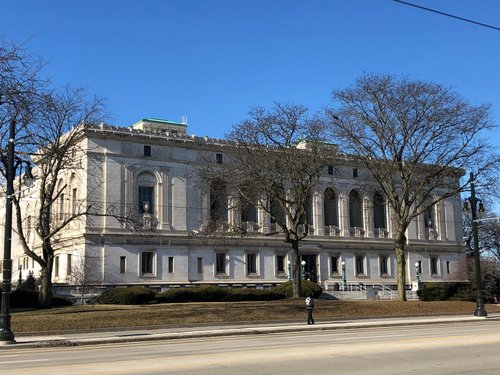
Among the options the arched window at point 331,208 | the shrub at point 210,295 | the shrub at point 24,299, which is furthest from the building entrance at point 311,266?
the shrub at point 24,299

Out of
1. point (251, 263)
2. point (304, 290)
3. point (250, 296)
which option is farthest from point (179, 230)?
point (304, 290)

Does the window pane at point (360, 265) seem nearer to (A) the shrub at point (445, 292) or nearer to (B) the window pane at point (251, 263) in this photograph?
(B) the window pane at point (251, 263)

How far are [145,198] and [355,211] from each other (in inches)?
1134

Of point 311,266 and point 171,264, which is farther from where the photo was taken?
point 311,266

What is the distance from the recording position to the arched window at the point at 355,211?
2995 inches

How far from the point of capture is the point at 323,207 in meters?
73.1

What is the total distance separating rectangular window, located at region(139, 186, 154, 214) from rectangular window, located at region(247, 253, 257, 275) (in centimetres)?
1264

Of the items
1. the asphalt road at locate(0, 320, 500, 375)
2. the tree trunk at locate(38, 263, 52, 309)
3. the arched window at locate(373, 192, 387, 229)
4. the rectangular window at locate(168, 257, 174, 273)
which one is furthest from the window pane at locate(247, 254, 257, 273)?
the asphalt road at locate(0, 320, 500, 375)

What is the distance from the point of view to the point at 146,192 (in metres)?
62.2

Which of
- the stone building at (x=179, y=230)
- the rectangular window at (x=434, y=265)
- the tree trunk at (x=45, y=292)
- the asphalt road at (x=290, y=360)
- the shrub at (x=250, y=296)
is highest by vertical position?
the stone building at (x=179, y=230)

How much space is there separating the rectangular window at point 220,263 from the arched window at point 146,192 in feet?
29.4

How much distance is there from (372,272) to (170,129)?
101ft

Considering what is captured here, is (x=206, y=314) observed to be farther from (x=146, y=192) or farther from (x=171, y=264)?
(x=146, y=192)

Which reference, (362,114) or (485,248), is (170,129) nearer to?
(362,114)
